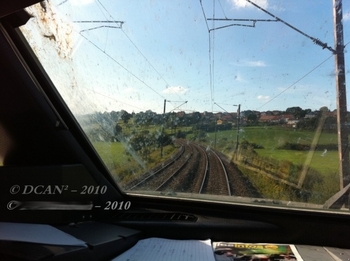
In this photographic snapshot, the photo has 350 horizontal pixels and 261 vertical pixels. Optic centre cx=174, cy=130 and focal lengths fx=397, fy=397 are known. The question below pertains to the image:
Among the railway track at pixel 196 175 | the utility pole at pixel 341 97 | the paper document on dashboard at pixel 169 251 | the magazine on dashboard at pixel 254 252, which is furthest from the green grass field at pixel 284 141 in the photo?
the paper document on dashboard at pixel 169 251

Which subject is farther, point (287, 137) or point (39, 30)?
point (287, 137)

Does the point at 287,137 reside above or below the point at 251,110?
below

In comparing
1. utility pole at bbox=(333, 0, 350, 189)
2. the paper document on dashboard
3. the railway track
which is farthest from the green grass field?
the paper document on dashboard

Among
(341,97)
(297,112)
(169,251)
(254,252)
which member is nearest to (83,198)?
(169,251)

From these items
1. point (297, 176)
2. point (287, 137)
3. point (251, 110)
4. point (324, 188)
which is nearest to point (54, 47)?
point (251, 110)

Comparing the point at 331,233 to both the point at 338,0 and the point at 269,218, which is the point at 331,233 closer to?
the point at 269,218

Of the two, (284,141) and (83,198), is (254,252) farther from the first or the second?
(83,198)

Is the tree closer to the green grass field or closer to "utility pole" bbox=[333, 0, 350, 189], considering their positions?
the green grass field

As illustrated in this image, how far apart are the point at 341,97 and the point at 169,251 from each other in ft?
4.38

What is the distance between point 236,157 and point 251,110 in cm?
34

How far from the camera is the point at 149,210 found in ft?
8.89

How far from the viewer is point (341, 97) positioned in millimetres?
2320

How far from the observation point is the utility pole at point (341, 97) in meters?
2.22

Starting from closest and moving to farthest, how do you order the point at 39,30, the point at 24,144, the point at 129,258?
the point at 129,258 → the point at 39,30 → the point at 24,144
